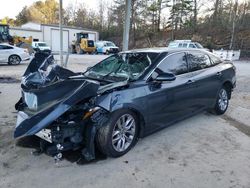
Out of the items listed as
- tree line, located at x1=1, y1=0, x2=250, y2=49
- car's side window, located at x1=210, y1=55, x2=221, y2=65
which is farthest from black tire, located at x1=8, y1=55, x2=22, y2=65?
tree line, located at x1=1, y1=0, x2=250, y2=49

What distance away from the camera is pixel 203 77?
192 inches

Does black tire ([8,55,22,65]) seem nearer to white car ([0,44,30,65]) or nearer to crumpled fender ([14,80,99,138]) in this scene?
white car ([0,44,30,65])

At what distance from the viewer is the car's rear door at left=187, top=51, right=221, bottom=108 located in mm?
4758

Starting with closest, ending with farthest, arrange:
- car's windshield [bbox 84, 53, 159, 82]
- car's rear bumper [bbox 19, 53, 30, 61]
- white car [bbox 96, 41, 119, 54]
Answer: car's windshield [bbox 84, 53, 159, 82]
car's rear bumper [bbox 19, 53, 30, 61]
white car [bbox 96, 41, 119, 54]

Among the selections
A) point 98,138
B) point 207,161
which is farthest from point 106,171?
point 207,161

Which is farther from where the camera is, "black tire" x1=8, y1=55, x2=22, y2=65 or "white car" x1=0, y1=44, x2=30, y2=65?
"black tire" x1=8, y1=55, x2=22, y2=65

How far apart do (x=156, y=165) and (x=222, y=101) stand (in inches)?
115

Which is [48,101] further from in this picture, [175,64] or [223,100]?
[223,100]

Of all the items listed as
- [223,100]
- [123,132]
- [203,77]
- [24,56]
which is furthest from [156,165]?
[24,56]

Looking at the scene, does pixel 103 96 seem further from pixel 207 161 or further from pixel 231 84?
pixel 231 84

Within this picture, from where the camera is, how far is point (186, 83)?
176 inches

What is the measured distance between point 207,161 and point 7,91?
6.52 meters

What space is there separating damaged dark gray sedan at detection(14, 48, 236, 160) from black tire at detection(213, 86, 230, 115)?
0.81 ft

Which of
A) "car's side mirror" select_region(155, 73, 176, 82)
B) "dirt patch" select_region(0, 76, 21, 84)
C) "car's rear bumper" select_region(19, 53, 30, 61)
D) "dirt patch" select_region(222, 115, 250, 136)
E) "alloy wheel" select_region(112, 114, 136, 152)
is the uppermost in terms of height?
"car's side mirror" select_region(155, 73, 176, 82)
